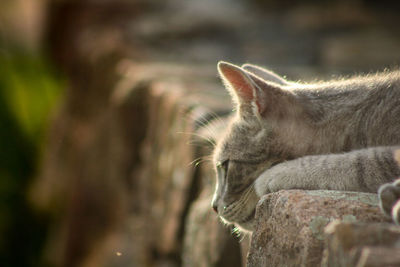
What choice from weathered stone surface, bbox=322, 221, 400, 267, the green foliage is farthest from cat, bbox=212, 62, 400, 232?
the green foliage

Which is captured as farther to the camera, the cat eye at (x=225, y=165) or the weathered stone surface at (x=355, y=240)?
the cat eye at (x=225, y=165)

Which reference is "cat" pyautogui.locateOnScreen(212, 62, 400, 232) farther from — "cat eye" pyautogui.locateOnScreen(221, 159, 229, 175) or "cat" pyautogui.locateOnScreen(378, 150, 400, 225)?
"cat" pyautogui.locateOnScreen(378, 150, 400, 225)

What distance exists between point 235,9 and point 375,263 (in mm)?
7683

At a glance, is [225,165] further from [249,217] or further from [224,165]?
[249,217]

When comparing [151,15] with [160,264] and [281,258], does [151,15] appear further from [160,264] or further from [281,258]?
[281,258]

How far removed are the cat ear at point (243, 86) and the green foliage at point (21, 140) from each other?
6.09 meters

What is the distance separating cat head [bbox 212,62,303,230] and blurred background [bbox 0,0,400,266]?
526mm

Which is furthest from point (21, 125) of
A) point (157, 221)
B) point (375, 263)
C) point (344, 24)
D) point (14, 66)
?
point (375, 263)

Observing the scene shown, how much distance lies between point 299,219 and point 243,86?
2.48 feet

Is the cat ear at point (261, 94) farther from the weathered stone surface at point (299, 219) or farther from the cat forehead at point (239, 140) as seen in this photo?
the weathered stone surface at point (299, 219)

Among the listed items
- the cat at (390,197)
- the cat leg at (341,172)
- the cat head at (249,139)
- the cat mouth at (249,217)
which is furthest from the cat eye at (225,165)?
the cat at (390,197)

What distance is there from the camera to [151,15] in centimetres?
843

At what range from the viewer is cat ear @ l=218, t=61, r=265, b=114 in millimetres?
2418

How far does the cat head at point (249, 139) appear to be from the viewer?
8.08 ft
